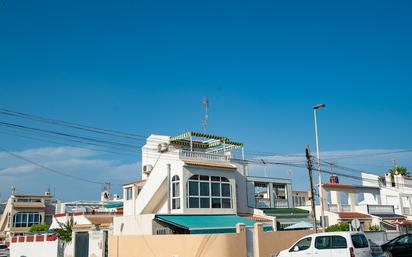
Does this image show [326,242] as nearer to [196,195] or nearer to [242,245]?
[242,245]

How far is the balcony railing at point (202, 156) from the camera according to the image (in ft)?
110

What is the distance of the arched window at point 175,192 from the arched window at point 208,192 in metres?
0.86

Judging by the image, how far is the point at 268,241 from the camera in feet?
80.3

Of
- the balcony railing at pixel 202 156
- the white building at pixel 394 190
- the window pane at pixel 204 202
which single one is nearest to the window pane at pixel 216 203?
the window pane at pixel 204 202

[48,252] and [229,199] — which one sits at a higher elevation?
[229,199]

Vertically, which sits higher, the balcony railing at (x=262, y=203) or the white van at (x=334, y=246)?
the balcony railing at (x=262, y=203)

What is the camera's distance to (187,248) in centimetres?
2258

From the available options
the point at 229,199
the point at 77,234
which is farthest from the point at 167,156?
the point at 77,234

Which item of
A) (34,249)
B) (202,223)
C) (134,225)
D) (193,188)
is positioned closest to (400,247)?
(202,223)

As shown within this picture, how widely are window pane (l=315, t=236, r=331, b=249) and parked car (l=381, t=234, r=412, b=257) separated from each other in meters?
7.72

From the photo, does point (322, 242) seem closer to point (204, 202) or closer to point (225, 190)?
point (204, 202)

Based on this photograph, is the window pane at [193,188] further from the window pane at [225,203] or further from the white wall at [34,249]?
the white wall at [34,249]

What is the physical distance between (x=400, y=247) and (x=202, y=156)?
16.2 metres

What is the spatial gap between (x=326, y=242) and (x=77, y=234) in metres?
18.2
